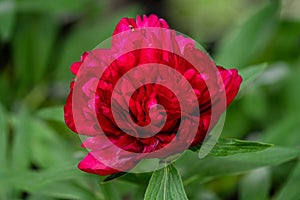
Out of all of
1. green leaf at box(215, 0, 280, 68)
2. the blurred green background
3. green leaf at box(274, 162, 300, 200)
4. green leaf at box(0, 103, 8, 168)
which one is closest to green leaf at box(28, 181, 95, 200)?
the blurred green background

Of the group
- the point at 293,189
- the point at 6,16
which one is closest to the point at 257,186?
the point at 293,189

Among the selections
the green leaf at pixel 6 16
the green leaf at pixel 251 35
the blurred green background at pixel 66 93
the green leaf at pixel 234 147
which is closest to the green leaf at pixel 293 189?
the blurred green background at pixel 66 93

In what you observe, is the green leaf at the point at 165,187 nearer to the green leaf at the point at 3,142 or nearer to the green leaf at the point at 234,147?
the green leaf at the point at 234,147

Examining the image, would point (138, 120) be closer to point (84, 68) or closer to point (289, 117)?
point (84, 68)

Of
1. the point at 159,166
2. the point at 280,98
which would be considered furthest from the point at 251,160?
the point at 280,98

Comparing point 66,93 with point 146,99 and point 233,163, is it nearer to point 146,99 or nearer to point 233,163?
point 233,163
